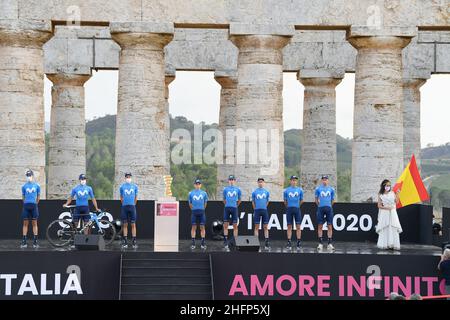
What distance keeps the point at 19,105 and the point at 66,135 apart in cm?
1069

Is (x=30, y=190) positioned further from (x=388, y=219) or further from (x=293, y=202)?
(x=388, y=219)

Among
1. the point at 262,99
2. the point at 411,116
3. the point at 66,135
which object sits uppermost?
the point at 411,116

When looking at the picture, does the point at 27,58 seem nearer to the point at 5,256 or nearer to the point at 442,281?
the point at 5,256

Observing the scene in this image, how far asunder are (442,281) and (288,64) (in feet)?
74.0

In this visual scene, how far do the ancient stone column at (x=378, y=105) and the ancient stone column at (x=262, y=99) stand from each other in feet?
9.62

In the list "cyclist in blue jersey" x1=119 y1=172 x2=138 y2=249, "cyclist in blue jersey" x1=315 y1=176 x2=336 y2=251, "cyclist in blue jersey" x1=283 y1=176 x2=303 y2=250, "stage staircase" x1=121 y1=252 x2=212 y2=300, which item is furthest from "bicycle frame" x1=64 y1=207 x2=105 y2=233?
"cyclist in blue jersey" x1=315 y1=176 x2=336 y2=251

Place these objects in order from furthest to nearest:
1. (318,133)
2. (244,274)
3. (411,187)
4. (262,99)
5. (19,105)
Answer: (318,133), (262,99), (19,105), (411,187), (244,274)

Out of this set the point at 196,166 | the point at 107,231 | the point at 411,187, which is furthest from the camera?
the point at 196,166

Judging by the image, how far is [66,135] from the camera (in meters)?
48.0

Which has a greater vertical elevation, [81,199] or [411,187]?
[411,187]

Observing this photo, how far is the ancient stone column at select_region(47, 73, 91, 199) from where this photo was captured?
47.6 meters

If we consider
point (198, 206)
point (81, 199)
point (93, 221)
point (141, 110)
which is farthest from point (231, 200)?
point (141, 110)

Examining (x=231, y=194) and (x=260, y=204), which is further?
(x=260, y=204)
